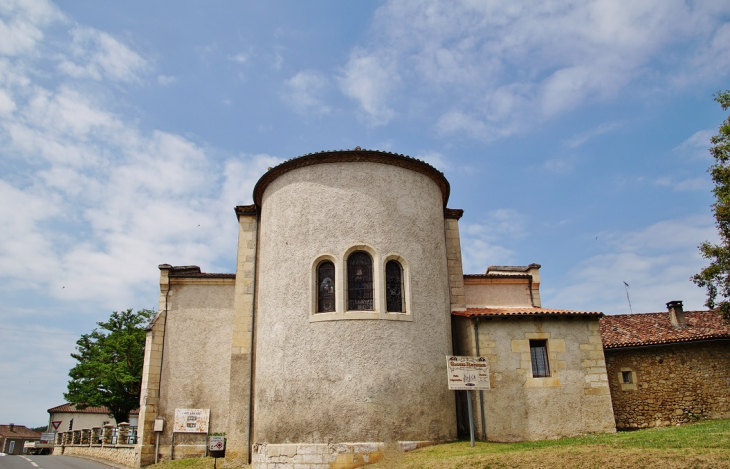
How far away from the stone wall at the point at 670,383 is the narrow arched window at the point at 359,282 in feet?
31.1

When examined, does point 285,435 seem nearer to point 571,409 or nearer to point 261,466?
point 261,466

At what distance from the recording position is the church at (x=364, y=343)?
1338 centimetres

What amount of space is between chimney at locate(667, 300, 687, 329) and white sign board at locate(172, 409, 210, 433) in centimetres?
1726

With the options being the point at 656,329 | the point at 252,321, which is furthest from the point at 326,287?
the point at 656,329

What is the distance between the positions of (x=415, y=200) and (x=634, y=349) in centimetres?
968

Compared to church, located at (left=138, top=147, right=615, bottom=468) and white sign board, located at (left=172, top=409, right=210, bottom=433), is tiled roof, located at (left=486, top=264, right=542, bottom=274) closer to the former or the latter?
church, located at (left=138, top=147, right=615, bottom=468)

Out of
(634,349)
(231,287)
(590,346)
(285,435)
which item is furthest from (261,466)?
(634,349)

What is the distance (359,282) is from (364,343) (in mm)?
1675

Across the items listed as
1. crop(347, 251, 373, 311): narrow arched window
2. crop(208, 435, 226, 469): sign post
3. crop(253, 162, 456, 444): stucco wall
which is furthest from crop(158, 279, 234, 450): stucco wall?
crop(347, 251, 373, 311): narrow arched window

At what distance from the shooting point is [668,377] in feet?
59.9

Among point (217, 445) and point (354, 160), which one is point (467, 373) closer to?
point (354, 160)

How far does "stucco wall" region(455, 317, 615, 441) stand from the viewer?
1404 centimetres

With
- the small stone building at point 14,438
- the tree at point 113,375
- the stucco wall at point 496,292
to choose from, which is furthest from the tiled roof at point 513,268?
the small stone building at point 14,438

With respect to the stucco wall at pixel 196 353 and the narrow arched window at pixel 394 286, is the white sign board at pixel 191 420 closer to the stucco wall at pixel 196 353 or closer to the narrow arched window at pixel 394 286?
the stucco wall at pixel 196 353
